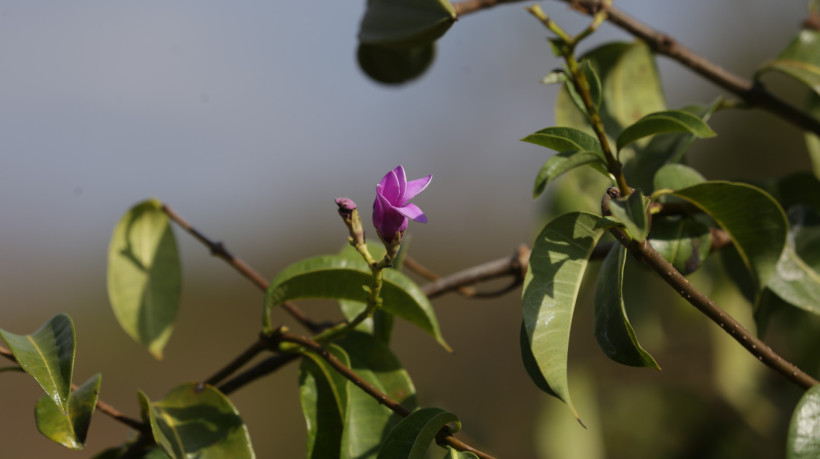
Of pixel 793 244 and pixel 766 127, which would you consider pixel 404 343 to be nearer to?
pixel 766 127

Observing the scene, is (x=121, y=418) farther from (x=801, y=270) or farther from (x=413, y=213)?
(x=801, y=270)

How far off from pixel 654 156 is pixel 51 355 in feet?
1.74

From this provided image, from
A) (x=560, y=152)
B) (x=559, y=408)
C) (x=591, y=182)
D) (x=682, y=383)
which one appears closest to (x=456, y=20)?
(x=560, y=152)

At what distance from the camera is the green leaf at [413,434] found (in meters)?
0.44

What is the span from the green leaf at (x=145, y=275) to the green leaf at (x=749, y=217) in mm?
565

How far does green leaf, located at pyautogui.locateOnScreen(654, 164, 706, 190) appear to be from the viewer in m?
0.58

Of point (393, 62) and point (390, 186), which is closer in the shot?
point (390, 186)

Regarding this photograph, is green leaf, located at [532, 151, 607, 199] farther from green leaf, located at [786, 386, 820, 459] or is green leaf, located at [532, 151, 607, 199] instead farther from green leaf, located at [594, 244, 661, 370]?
green leaf, located at [786, 386, 820, 459]

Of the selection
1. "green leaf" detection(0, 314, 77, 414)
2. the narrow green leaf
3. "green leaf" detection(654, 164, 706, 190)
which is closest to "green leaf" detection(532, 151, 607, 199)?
the narrow green leaf

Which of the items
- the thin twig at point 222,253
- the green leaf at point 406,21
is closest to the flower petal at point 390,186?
the green leaf at point 406,21

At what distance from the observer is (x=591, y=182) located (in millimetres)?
785

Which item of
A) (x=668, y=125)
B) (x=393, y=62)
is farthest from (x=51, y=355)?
(x=393, y=62)

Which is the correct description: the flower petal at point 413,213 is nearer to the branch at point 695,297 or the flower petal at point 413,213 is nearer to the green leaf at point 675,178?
the branch at point 695,297

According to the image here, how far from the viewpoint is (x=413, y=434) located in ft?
1.48
